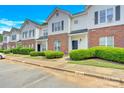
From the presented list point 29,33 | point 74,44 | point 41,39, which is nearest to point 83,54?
point 74,44

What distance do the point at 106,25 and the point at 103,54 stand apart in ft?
18.3

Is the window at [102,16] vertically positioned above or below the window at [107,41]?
above

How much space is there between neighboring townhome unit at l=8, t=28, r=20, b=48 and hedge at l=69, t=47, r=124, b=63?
27.4 metres

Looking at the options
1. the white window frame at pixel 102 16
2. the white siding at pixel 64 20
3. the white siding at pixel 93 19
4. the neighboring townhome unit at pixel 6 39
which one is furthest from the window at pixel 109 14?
the neighboring townhome unit at pixel 6 39

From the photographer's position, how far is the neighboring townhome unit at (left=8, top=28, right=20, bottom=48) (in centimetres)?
4183

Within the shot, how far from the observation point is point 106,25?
19.4 m

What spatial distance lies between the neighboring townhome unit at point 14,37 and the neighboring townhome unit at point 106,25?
25049mm

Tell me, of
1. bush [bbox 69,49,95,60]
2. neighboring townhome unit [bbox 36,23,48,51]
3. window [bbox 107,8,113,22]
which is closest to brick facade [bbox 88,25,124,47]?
window [bbox 107,8,113,22]

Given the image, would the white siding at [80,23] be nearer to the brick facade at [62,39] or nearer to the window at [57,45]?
the brick facade at [62,39]

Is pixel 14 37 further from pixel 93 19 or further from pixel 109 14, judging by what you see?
pixel 109 14

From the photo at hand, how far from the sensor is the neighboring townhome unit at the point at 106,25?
1823cm

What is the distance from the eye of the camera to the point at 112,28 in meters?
18.9
